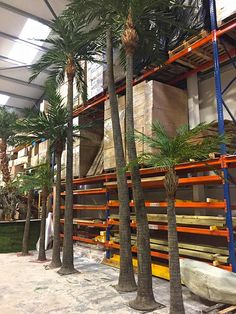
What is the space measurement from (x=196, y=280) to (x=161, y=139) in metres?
2.47

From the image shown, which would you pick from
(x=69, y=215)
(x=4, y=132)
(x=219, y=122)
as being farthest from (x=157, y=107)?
(x=4, y=132)

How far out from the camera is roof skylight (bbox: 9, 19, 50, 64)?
13905 mm

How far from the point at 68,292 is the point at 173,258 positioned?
2753 millimetres

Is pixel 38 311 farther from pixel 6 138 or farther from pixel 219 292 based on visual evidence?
pixel 6 138

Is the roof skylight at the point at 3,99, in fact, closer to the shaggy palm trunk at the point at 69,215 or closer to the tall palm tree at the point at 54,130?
the tall palm tree at the point at 54,130

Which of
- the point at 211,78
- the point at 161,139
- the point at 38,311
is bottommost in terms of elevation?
the point at 38,311

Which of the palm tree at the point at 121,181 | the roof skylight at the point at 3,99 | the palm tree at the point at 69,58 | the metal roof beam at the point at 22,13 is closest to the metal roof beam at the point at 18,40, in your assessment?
the metal roof beam at the point at 22,13

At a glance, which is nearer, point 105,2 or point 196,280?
point 196,280

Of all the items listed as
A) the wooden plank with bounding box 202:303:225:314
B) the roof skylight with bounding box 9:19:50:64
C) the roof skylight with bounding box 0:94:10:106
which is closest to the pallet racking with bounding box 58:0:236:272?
the wooden plank with bounding box 202:303:225:314

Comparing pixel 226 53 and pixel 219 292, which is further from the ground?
pixel 226 53

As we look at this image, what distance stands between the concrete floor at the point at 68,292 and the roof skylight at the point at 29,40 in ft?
33.3

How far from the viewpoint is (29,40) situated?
14.5 metres

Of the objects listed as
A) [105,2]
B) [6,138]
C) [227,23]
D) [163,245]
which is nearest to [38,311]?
[163,245]

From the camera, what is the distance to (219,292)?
4320 millimetres
